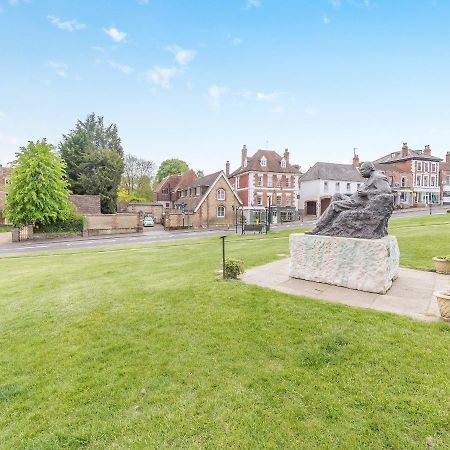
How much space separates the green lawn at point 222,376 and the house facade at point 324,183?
153 feet

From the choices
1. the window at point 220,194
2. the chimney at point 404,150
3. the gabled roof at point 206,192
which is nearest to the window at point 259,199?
the gabled roof at point 206,192

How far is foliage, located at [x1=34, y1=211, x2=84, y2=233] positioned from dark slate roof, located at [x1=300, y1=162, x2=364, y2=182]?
38.1 meters

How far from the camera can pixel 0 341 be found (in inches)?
226

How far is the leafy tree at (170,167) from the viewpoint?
3041 inches

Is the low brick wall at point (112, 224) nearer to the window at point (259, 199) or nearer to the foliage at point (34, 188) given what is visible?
the foliage at point (34, 188)

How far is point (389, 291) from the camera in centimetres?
750

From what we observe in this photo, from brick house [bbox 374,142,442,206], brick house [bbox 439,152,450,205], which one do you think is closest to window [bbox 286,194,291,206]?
brick house [bbox 374,142,442,206]

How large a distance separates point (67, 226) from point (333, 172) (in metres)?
42.9

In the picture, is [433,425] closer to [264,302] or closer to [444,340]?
[444,340]

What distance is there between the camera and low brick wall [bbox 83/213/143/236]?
119 ft

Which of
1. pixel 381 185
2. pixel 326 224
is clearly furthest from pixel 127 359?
pixel 381 185

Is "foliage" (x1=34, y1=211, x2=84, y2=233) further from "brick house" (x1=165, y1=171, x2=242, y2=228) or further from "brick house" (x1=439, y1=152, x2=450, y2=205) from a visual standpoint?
"brick house" (x1=439, y1=152, x2=450, y2=205)

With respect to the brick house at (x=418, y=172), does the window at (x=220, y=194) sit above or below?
below

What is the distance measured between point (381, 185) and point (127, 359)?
25.6 feet
